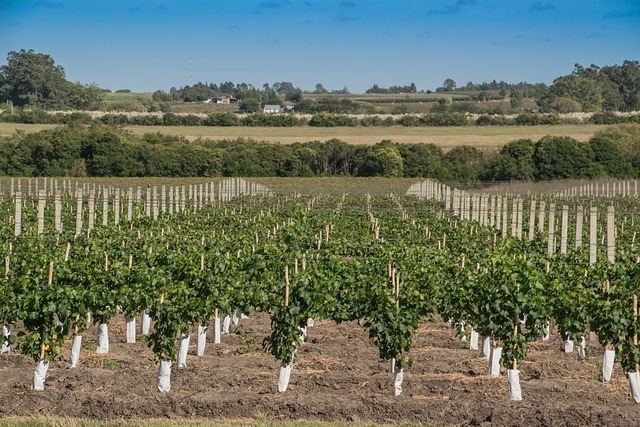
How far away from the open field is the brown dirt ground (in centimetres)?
8488

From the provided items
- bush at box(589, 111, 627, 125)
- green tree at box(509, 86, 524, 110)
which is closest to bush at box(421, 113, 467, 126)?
bush at box(589, 111, 627, 125)

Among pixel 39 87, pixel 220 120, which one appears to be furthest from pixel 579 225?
pixel 39 87

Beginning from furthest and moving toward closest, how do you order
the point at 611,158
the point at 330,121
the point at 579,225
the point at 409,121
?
1. the point at 409,121
2. the point at 330,121
3. the point at 611,158
4. the point at 579,225

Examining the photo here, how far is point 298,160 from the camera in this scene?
8306cm

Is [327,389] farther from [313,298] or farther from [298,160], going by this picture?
[298,160]

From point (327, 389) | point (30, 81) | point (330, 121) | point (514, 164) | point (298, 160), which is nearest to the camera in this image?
point (327, 389)

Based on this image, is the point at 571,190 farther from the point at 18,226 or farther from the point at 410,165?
the point at 18,226

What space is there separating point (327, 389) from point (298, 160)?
68.4m

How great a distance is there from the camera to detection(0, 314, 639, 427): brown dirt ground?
536 inches

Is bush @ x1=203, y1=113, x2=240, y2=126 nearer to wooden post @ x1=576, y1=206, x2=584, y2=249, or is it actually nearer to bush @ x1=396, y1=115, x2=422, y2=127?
bush @ x1=396, y1=115, x2=422, y2=127

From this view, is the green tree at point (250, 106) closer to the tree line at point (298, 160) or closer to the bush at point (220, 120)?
the bush at point (220, 120)

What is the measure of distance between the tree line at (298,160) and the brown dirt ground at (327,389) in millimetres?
60174

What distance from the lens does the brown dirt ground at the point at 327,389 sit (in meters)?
13.6

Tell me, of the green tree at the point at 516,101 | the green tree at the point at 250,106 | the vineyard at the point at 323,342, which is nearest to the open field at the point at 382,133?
the green tree at the point at 250,106
